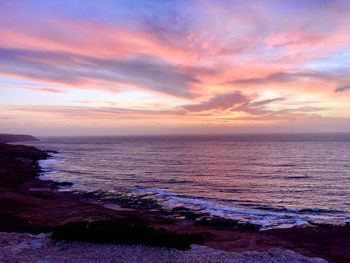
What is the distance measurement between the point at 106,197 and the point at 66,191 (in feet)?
26.0

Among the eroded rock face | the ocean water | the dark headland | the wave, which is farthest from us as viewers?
the ocean water

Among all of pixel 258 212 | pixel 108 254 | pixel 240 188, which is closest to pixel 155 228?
pixel 108 254

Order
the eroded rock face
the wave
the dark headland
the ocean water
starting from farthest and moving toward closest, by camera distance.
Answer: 1. the ocean water
2. the wave
3. the dark headland
4. the eroded rock face

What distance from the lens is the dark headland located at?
73.8 ft

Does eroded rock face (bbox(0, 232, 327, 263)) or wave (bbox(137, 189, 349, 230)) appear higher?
eroded rock face (bbox(0, 232, 327, 263))

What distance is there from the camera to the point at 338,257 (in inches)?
947

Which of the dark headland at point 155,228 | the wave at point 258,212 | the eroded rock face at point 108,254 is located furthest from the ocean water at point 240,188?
the eroded rock face at point 108,254

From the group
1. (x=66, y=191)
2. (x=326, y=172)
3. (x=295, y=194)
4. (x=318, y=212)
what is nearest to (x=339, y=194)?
(x=295, y=194)

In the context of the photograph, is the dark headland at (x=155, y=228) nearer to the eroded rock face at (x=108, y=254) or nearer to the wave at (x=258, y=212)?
the eroded rock face at (x=108, y=254)

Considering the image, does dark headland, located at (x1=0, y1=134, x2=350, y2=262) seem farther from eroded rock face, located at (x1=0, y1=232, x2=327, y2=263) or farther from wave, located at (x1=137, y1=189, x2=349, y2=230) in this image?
wave, located at (x1=137, y1=189, x2=349, y2=230)

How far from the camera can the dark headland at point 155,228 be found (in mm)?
22484

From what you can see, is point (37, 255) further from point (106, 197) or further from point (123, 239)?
point (106, 197)

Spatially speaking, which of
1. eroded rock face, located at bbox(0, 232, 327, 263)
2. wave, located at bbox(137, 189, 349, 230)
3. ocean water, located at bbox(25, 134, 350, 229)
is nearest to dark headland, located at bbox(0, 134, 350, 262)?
eroded rock face, located at bbox(0, 232, 327, 263)

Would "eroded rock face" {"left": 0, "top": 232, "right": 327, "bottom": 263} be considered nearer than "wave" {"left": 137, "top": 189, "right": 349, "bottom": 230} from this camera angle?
Yes
